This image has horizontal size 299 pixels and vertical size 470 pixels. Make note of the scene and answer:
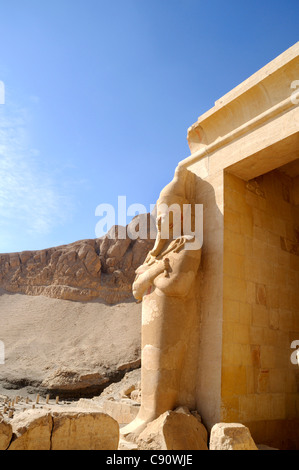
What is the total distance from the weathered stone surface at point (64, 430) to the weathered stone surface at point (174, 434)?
0.80 m

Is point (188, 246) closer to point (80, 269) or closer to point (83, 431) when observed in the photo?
point (83, 431)

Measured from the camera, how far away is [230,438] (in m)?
2.59

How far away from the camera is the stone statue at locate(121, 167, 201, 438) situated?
14.5ft

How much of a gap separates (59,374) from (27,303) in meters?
10.3

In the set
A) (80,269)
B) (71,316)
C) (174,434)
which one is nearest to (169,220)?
(174,434)

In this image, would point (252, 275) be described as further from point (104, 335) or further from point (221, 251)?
point (104, 335)

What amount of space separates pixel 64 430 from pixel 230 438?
3.96 feet

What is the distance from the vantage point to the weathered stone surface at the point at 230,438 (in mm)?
2578

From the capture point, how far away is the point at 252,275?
16.6 ft

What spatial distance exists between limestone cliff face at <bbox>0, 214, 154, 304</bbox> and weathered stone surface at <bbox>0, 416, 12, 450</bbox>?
2440cm

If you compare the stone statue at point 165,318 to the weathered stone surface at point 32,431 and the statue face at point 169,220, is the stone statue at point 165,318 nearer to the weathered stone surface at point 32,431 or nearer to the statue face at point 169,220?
the statue face at point 169,220

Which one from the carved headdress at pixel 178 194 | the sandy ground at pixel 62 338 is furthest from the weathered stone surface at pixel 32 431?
the sandy ground at pixel 62 338

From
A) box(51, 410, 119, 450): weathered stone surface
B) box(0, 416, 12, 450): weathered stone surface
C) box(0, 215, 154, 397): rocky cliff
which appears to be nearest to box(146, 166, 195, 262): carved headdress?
box(51, 410, 119, 450): weathered stone surface
